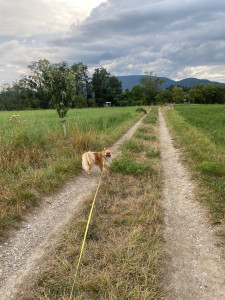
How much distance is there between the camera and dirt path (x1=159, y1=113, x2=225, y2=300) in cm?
224

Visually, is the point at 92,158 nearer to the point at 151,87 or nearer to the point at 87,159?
the point at 87,159

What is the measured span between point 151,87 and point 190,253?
10218cm

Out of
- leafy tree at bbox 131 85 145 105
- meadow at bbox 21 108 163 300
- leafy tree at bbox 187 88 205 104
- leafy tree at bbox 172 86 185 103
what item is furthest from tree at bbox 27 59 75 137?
leafy tree at bbox 187 88 205 104

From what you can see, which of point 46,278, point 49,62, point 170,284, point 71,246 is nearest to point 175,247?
point 170,284

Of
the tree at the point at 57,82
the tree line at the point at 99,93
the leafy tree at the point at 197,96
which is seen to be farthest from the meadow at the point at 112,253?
the leafy tree at the point at 197,96

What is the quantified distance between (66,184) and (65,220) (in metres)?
1.71

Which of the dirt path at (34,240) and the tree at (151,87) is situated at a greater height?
the tree at (151,87)

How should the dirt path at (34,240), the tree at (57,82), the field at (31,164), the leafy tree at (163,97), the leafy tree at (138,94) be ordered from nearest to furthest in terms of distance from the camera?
1. the dirt path at (34,240)
2. the field at (31,164)
3. the tree at (57,82)
4. the leafy tree at (138,94)
5. the leafy tree at (163,97)

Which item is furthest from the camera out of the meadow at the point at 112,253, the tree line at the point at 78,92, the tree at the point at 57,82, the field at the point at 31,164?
the tree line at the point at 78,92

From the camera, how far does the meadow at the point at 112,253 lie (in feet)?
7.25

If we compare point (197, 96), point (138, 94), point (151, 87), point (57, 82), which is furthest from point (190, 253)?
point (151, 87)

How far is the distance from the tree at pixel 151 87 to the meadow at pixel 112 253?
3609 inches

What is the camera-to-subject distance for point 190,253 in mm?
2799

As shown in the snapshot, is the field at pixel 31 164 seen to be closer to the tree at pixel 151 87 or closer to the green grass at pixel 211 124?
the green grass at pixel 211 124
